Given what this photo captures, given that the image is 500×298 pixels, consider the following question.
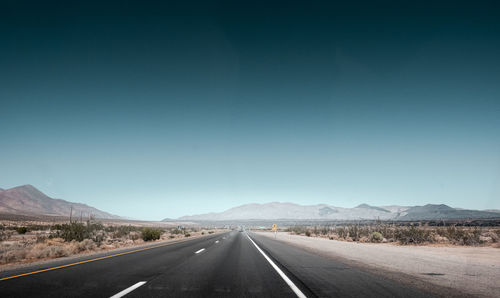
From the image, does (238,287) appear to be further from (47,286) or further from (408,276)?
(408,276)

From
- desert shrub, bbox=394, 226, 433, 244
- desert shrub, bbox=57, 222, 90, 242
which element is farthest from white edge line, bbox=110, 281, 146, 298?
desert shrub, bbox=394, 226, 433, 244

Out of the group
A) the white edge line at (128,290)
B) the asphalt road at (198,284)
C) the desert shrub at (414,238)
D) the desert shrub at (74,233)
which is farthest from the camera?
the desert shrub at (414,238)

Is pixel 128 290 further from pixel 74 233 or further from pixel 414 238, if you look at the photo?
pixel 414 238

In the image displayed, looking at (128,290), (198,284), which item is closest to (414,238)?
(198,284)

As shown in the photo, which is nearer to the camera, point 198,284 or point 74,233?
point 198,284

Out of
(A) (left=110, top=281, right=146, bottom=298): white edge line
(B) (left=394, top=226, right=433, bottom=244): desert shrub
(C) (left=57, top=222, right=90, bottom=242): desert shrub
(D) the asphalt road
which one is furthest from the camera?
(B) (left=394, top=226, right=433, bottom=244): desert shrub

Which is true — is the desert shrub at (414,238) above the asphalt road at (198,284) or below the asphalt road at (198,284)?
below

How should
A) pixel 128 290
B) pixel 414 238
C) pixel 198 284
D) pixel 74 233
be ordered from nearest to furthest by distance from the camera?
1. pixel 128 290
2. pixel 198 284
3. pixel 74 233
4. pixel 414 238

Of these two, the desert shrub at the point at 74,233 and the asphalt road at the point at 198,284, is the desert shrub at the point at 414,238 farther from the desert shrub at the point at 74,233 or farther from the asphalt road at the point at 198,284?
the desert shrub at the point at 74,233

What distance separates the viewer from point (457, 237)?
2647cm

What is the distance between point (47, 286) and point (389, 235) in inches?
1417

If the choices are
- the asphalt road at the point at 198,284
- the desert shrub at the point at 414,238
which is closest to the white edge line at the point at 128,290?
the asphalt road at the point at 198,284

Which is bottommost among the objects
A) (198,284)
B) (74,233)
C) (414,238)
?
(414,238)

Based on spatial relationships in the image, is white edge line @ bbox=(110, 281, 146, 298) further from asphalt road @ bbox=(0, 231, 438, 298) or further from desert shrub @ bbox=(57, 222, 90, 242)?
desert shrub @ bbox=(57, 222, 90, 242)
